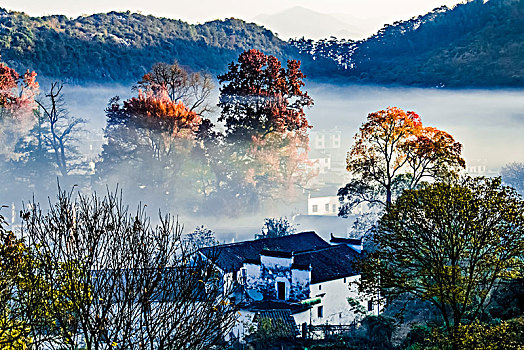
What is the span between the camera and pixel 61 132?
2941 cm

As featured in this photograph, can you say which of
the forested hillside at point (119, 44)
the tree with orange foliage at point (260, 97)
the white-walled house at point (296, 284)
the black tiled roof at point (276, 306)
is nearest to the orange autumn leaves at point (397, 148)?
the white-walled house at point (296, 284)

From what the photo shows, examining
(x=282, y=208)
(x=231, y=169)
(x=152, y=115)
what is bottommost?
(x=282, y=208)

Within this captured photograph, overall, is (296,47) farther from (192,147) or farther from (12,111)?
(12,111)

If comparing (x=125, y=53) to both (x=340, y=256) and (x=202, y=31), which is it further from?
(x=340, y=256)

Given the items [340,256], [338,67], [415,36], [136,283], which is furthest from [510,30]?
[136,283]

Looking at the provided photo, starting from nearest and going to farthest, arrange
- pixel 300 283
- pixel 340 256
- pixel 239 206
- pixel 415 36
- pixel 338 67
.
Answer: pixel 300 283, pixel 340 256, pixel 239 206, pixel 415 36, pixel 338 67

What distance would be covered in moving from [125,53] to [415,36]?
14134 mm

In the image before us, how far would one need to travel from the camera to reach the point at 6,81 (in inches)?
1113

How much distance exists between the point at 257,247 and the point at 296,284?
281 cm

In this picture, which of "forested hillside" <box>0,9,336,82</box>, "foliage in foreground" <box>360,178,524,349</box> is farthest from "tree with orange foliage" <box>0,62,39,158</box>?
"foliage in foreground" <box>360,178,524,349</box>

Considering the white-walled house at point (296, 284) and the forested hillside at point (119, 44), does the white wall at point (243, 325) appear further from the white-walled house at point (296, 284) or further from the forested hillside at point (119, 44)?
the forested hillside at point (119, 44)

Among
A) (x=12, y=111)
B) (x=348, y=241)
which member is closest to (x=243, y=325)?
(x=348, y=241)

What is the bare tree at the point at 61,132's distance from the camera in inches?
1124

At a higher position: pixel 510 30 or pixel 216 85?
pixel 510 30
